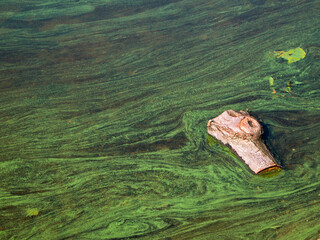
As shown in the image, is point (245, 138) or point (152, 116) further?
point (152, 116)

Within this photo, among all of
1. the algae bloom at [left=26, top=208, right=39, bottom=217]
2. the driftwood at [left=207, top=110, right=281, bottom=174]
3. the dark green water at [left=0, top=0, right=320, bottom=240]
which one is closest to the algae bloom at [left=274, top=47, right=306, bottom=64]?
the dark green water at [left=0, top=0, right=320, bottom=240]

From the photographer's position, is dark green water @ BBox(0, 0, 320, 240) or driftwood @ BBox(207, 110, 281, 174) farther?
driftwood @ BBox(207, 110, 281, 174)

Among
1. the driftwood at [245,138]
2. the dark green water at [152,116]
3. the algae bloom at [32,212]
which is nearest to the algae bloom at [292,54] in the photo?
the dark green water at [152,116]

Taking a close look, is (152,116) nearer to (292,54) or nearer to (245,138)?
(245,138)

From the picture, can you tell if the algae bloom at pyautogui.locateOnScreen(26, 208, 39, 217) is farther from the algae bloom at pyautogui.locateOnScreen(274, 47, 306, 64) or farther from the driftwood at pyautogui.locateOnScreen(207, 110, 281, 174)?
the algae bloom at pyautogui.locateOnScreen(274, 47, 306, 64)

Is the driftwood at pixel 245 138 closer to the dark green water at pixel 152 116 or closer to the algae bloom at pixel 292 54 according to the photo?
the dark green water at pixel 152 116

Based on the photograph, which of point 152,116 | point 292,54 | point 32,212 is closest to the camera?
point 32,212

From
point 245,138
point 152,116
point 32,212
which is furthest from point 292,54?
point 32,212
